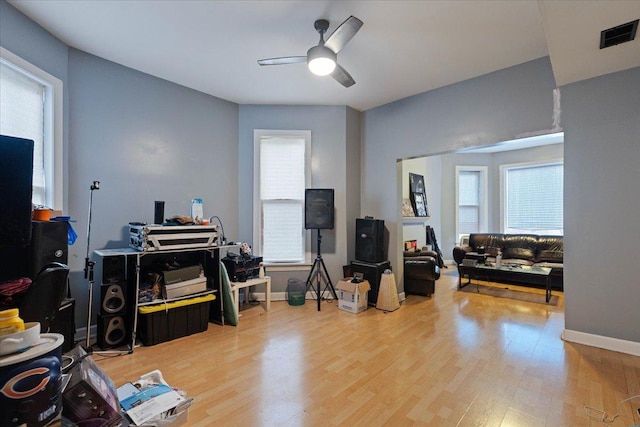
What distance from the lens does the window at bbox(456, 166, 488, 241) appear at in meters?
6.99

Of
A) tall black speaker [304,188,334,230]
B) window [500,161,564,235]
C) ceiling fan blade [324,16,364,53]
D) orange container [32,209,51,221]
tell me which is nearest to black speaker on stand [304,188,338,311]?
tall black speaker [304,188,334,230]

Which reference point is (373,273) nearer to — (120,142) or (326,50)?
(326,50)

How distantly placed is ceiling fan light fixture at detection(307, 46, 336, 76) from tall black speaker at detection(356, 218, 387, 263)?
214 cm

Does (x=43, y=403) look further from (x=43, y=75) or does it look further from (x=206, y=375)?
(x=43, y=75)

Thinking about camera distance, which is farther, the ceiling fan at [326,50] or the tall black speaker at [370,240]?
the tall black speaker at [370,240]

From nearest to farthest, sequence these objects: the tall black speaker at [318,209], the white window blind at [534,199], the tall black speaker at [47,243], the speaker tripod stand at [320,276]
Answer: the tall black speaker at [47,243] → the tall black speaker at [318,209] → the speaker tripod stand at [320,276] → the white window blind at [534,199]

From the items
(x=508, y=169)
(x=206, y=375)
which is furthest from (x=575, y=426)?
(x=508, y=169)

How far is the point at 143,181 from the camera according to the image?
3.30 metres

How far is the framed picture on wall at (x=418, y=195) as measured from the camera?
5.97 metres

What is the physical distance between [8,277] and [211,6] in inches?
90.9

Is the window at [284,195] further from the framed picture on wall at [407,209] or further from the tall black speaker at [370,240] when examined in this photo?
the framed picture on wall at [407,209]

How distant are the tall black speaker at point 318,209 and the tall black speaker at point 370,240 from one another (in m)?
0.49

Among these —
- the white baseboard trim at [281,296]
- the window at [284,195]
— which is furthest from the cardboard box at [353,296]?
the window at [284,195]

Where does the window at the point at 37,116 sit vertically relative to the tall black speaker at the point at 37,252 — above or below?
above
